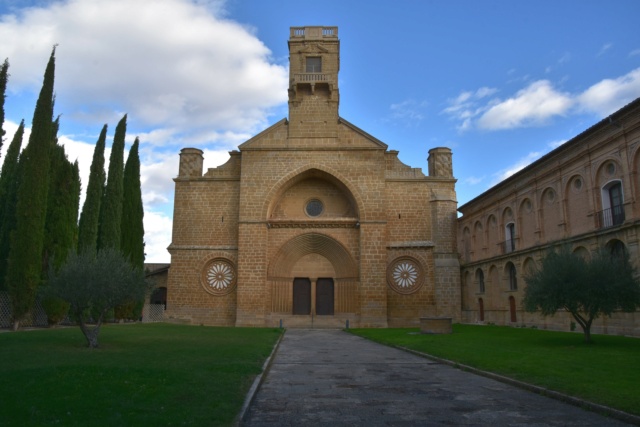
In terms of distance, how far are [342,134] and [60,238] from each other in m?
16.3

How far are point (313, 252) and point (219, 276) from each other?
5.93m

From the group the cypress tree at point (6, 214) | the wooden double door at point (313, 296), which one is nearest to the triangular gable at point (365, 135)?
the wooden double door at point (313, 296)

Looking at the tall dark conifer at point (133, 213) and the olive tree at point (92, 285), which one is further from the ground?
the tall dark conifer at point (133, 213)

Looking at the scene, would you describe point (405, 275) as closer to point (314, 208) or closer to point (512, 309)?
point (512, 309)

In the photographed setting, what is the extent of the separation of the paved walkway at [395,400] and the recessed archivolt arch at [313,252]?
1773 cm

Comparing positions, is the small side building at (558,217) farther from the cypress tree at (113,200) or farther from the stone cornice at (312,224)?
the cypress tree at (113,200)

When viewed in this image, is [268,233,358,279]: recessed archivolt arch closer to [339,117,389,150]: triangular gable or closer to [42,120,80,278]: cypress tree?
[339,117,389,150]: triangular gable

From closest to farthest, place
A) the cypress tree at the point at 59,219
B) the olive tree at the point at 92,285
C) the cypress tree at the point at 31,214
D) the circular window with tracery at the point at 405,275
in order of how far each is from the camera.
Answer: the olive tree at the point at 92,285 → the cypress tree at the point at 31,214 → the cypress tree at the point at 59,219 → the circular window with tracery at the point at 405,275

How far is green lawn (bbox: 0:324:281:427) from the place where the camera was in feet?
19.5

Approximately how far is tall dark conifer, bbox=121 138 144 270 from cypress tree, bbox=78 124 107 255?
8.38ft

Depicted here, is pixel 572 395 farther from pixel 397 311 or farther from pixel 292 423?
pixel 397 311

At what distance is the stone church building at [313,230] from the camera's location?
95.0ft

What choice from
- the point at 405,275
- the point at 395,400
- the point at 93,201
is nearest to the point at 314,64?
the point at 405,275

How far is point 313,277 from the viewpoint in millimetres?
31016
